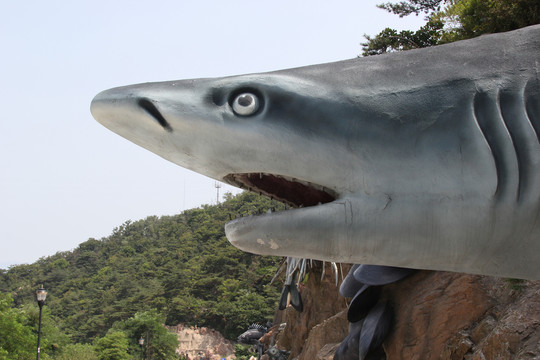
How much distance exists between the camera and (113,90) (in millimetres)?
1934

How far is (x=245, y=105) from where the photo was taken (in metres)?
1.88

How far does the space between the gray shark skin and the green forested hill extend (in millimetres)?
31331

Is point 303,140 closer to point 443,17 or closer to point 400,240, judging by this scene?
point 400,240

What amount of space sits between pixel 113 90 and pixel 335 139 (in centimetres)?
78

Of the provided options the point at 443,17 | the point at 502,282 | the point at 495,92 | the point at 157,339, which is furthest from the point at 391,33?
the point at 157,339

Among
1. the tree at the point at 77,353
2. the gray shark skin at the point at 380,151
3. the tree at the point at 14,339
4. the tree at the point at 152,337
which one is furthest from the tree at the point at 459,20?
the tree at the point at 152,337

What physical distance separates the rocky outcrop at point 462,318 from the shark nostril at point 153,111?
3.92 meters

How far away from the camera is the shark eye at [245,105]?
1.88m

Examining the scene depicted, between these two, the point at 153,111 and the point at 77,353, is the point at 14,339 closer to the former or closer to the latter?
the point at 77,353

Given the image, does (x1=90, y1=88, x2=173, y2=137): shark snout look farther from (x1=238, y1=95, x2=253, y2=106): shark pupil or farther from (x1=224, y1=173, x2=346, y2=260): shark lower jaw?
(x1=224, y1=173, x2=346, y2=260): shark lower jaw

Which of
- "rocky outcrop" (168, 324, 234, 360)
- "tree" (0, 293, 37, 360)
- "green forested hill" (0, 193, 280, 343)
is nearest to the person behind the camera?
"tree" (0, 293, 37, 360)

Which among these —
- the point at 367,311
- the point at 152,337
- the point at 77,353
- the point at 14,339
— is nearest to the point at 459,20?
the point at 367,311

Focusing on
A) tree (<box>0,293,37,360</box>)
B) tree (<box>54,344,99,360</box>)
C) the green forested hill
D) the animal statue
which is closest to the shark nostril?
the animal statue

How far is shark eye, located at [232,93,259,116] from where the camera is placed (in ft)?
6.16
